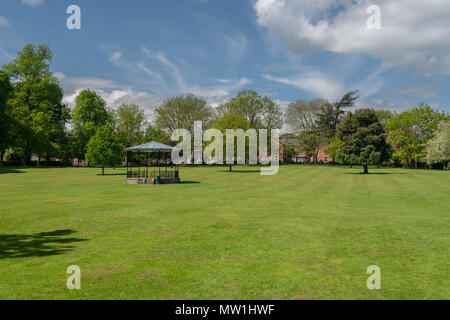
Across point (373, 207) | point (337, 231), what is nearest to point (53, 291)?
point (337, 231)

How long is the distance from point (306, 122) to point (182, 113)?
3716 centimetres

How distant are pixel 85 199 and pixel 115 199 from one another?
1696 mm

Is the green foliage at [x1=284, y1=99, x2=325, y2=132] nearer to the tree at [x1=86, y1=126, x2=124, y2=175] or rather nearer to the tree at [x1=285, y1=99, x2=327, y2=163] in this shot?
the tree at [x1=285, y1=99, x2=327, y2=163]

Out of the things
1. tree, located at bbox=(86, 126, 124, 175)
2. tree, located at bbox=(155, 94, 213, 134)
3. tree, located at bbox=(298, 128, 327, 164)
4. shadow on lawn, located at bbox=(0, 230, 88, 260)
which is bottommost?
shadow on lawn, located at bbox=(0, 230, 88, 260)

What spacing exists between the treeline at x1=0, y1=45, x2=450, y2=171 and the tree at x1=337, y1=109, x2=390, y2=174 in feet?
0.45

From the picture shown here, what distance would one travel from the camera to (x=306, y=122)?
97188 mm

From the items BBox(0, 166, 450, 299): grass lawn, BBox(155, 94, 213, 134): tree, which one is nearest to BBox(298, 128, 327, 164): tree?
BBox(155, 94, 213, 134): tree

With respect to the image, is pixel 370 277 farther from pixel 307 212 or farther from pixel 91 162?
pixel 91 162

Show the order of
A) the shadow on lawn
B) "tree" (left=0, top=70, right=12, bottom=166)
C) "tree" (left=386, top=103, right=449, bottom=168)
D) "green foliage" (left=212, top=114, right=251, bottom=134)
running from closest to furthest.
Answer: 1. the shadow on lawn
2. "tree" (left=0, top=70, right=12, bottom=166)
3. "green foliage" (left=212, top=114, right=251, bottom=134)
4. "tree" (left=386, top=103, right=449, bottom=168)

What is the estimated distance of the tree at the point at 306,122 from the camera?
302 ft

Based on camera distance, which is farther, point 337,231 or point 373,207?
point 373,207

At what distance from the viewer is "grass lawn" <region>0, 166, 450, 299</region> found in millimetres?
6449

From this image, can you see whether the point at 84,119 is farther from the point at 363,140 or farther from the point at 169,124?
the point at 363,140

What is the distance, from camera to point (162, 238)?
1052 cm
